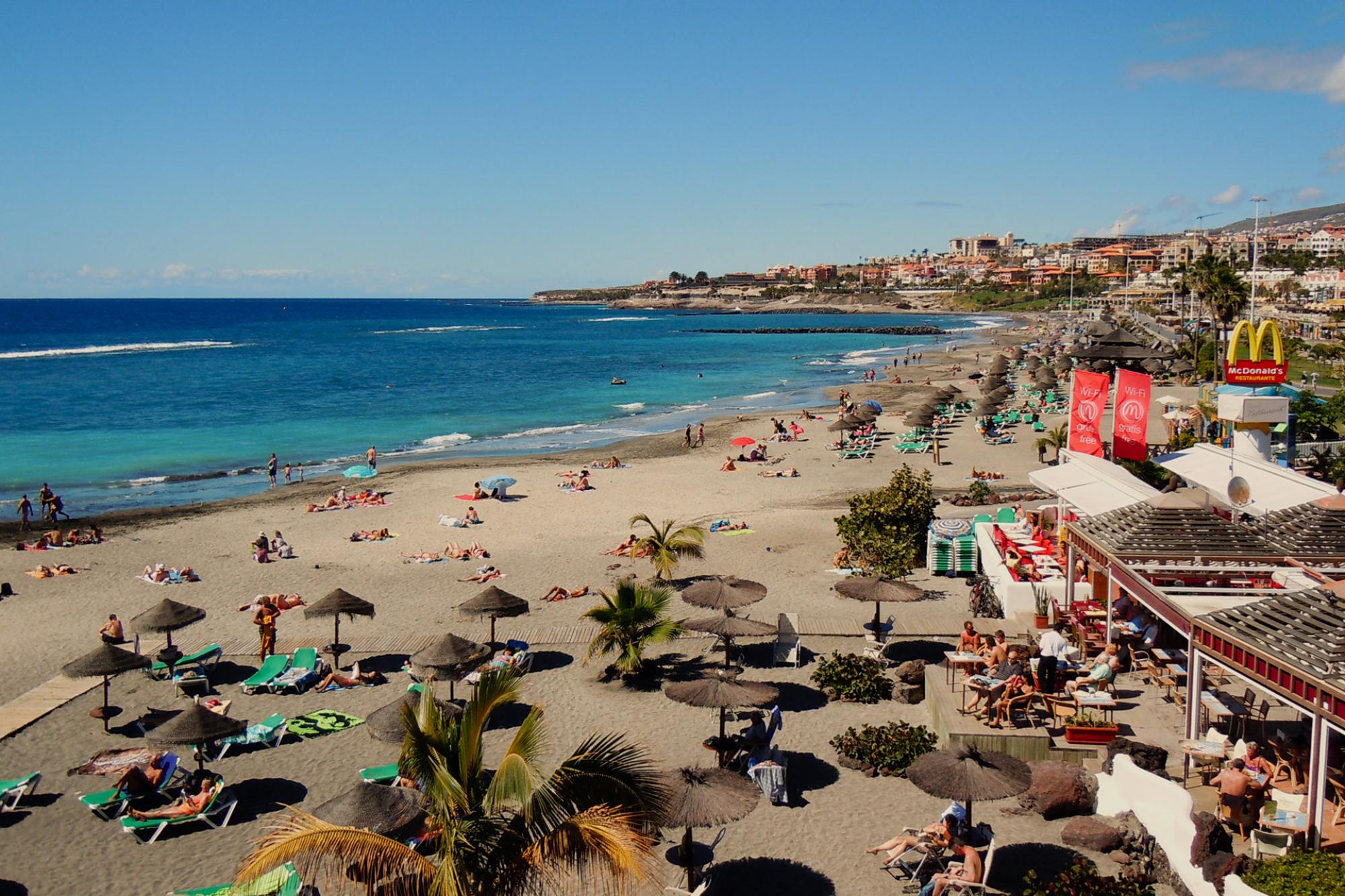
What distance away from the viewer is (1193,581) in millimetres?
11562

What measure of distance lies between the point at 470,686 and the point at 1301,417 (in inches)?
982

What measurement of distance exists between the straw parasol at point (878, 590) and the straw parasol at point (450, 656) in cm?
521

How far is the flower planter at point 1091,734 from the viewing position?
10289 millimetres

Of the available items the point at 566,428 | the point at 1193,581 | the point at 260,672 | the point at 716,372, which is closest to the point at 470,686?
the point at 260,672

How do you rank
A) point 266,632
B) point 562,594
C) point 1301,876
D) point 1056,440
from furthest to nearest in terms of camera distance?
point 1056,440
point 562,594
point 266,632
point 1301,876

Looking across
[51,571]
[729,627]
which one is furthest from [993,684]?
[51,571]

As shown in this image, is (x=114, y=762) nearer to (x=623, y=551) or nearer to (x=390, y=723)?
(x=390, y=723)

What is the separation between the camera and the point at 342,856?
5.37 meters

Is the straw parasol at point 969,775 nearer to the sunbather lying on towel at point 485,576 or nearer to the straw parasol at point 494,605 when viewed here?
the straw parasol at point 494,605

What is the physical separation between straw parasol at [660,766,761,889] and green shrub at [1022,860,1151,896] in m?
2.39

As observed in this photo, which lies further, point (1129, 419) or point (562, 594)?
point (562, 594)

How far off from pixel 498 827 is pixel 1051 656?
7907 mm

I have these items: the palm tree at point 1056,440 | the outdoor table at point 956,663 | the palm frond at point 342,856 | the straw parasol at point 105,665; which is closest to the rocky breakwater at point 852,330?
the palm tree at point 1056,440

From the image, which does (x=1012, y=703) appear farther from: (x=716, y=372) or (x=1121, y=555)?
(x=716, y=372)
